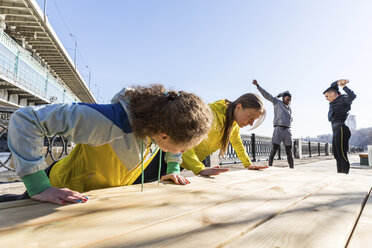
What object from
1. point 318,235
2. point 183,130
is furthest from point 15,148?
point 318,235

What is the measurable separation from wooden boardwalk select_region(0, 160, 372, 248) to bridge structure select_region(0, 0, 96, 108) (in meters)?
29.0

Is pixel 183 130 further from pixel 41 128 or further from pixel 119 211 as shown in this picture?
pixel 41 128

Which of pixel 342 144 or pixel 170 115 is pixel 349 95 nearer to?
pixel 342 144

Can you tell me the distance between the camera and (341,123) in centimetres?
382

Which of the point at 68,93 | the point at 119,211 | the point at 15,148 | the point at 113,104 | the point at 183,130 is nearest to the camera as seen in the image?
the point at 119,211

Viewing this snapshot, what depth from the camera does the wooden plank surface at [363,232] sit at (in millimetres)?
583

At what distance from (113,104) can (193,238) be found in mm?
905

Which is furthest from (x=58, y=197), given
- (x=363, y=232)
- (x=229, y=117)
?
(x=229, y=117)

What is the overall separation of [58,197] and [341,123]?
428 cm

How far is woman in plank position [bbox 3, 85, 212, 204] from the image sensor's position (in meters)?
0.96

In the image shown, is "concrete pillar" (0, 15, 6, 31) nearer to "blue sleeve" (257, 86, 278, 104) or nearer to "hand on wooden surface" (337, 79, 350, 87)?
"blue sleeve" (257, 86, 278, 104)

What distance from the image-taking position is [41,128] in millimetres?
1008

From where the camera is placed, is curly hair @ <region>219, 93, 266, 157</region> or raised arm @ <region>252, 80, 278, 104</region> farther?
raised arm @ <region>252, 80, 278, 104</region>

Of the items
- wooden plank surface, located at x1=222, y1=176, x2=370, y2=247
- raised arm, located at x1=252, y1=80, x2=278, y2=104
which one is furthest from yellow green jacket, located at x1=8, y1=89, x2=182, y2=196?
raised arm, located at x1=252, y1=80, x2=278, y2=104
